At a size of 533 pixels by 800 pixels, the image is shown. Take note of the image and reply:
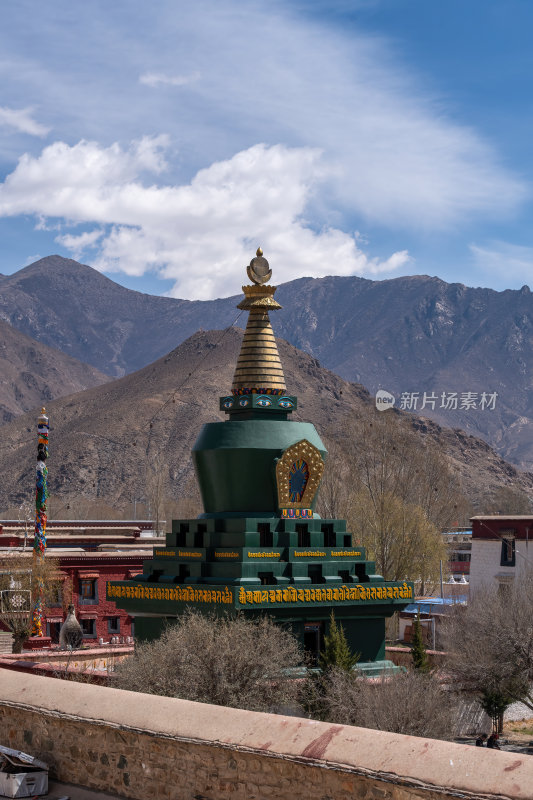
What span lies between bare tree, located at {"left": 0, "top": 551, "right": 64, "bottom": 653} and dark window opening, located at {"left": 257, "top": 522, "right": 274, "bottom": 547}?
48.2ft

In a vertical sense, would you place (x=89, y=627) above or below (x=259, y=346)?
below

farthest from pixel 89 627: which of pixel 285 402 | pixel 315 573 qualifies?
pixel 315 573

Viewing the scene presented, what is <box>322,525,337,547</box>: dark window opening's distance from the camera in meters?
27.1

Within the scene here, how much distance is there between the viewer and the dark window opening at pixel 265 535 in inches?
1027

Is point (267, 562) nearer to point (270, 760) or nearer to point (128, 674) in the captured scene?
point (128, 674)

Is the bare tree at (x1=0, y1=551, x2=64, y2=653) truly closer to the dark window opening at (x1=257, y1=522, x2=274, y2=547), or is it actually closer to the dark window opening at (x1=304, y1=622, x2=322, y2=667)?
the dark window opening at (x1=257, y1=522, x2=274, y2=547)

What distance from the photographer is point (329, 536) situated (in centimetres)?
2714

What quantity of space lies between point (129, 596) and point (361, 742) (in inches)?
633

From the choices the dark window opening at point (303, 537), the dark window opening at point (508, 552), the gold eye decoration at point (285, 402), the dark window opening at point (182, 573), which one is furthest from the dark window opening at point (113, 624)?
the dark window opening at point (303, 537)

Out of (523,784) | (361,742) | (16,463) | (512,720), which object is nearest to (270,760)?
(361,742)

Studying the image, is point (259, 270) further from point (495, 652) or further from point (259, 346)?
point (495, 652)

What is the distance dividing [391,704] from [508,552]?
35169 millimetres

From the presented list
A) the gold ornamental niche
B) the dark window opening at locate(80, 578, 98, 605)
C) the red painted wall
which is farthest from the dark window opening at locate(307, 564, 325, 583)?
the dark window opening at locate(80, 578, 98, 605)

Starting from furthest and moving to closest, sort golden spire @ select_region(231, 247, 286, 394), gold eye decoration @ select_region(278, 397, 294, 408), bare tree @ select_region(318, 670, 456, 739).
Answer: golden spire @ select_region(231, 247, 286, 394) → gold eye decoration @ select_region(278, 397, 294, 408) → bare tree @ select_region(318, 670, 456, 739)
